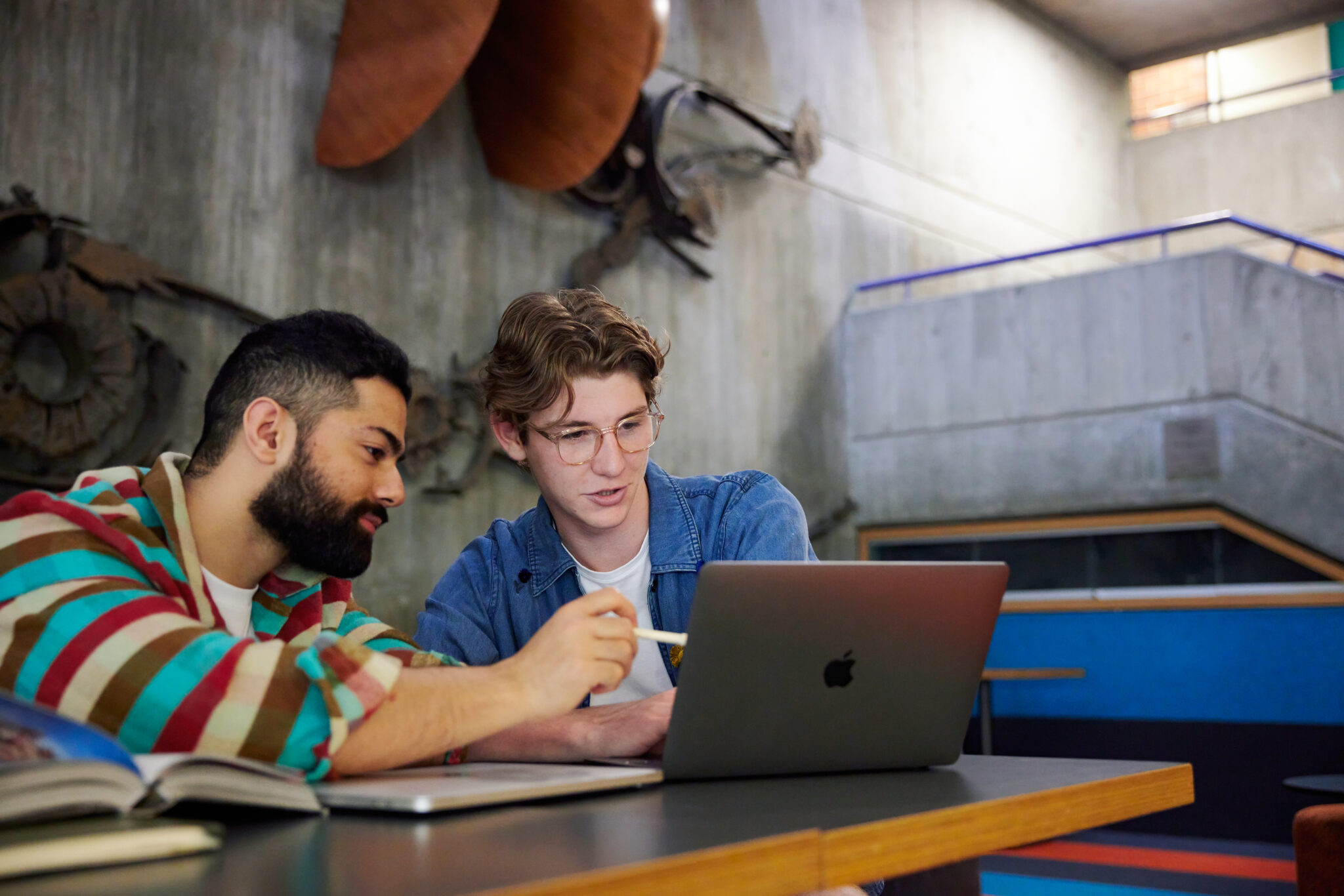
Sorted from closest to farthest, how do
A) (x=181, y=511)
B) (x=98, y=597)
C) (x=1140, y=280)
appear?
(x=98, y=597) → (x=181, y=511) → (x=1140, y=280)

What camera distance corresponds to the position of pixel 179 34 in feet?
16.4

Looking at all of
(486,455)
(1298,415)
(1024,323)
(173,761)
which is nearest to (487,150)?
(486,455)

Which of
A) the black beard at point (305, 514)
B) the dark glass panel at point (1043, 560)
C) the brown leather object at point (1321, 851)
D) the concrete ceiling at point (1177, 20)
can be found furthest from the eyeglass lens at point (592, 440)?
the concrete ceiling at point (1177, 20)

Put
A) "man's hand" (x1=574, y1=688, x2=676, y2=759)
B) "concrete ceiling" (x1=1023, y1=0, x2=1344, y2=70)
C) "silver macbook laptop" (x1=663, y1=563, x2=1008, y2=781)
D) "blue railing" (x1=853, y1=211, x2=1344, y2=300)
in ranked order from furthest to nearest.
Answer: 1. "concrete ceiling" (x1=1023, y1=0, x2=1344, y2=70)
2. "blue railing" (x1=853, y1=211, x2=1344, y2=300)
3. "man's hand" (x1=574, y1=688, x2=676, y2=759)
4. "silver macbook laptop" (x1=663, y1=563, x2=1008, y2=781)

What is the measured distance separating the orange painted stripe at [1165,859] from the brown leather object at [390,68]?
13.5ft

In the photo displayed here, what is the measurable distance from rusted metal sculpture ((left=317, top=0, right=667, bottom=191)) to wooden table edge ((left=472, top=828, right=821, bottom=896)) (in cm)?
480

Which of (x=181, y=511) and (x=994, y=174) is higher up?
(x=994, y=174)

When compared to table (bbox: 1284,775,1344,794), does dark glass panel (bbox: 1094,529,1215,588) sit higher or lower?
higher

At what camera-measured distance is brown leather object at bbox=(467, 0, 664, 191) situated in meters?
5.52

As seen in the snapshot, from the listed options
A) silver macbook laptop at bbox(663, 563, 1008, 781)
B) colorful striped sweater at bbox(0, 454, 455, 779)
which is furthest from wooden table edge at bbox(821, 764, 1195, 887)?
colorful striped sweater at bbox(0, 454, 455, 779)

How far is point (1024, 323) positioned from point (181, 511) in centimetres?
748

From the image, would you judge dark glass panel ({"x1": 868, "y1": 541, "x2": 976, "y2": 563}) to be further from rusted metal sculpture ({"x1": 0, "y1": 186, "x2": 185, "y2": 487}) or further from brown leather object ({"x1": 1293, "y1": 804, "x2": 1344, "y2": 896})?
brown leather object ({"x1": 1293, "y1": 804, "x2": 1344, "y2": 896})

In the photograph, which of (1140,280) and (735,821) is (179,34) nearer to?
(735,821)

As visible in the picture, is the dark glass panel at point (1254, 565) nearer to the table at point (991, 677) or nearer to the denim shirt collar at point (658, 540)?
the table at point (991, 677)
